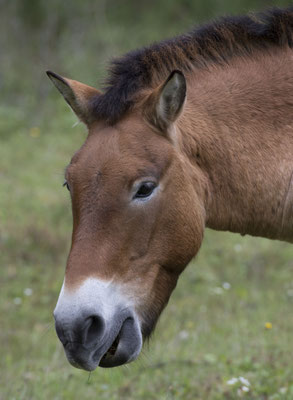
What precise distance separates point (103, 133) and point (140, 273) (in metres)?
0.73

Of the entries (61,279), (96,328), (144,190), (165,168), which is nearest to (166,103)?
(165,168)

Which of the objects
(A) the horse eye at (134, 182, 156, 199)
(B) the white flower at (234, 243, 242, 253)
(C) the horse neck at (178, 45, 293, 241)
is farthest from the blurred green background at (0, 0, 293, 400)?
(A) the horse eye at (134, 182, 156, 199)

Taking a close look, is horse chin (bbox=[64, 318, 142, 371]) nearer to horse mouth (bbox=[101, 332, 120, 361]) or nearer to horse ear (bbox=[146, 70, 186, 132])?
horse mouth (bbox=[101, 332, 120, 361])

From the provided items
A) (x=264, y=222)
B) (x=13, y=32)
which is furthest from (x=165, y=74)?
(x=13, y=32)

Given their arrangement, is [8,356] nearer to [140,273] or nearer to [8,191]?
[140,273]

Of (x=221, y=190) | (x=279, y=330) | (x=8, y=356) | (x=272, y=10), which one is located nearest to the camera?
(x=221, y=190)

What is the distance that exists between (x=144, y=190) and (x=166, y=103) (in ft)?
1.50

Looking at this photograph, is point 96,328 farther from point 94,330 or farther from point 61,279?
point 61,279

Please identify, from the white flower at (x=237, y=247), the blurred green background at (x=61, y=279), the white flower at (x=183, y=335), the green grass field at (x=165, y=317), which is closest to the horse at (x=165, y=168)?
the blurred green background at (x=61, y=279)

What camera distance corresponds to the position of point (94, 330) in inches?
114

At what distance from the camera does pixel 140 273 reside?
313cm

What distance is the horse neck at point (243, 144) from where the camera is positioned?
11.3 feet

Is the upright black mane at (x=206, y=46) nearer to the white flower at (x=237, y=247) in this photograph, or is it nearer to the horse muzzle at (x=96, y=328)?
the horse muzzle at (x=96, y=328)

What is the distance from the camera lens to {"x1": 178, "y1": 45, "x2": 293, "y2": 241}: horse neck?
11.3 feet
